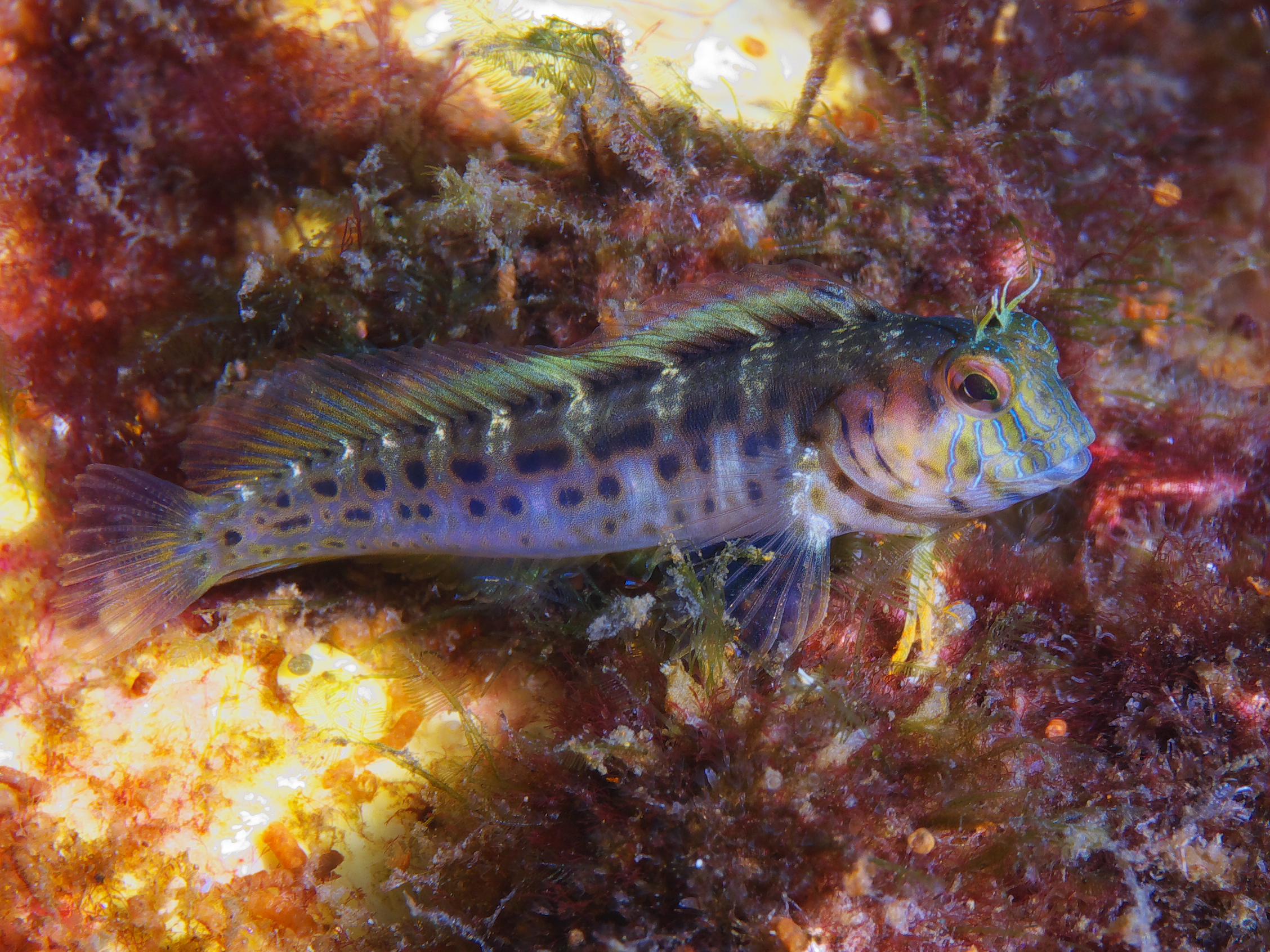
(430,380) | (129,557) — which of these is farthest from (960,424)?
(129,557)

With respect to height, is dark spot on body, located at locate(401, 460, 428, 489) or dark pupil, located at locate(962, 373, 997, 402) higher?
dark pupil, located at locate(962, 373, 997, 402)

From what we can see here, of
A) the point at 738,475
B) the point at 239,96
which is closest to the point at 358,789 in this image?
the point at 738,475

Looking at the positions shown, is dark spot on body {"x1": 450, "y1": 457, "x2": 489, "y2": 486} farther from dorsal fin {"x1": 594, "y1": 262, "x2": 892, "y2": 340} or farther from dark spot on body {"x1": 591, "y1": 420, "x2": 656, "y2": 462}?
dorsal fin {"x1": 594, "y1": 262, "x2": 892, "y2": 340}

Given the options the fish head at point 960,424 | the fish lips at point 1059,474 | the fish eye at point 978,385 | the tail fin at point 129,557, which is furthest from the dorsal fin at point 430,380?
the fish lips at point 1059,474

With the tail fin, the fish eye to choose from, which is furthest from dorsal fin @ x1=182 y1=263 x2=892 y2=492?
the fish eye

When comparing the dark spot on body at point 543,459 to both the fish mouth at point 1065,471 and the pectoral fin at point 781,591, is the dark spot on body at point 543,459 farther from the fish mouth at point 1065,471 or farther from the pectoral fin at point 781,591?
the fish mouth at point 1065,471

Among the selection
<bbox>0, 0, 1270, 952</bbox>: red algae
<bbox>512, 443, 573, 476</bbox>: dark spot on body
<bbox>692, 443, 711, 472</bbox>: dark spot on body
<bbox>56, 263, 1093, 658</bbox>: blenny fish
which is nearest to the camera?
<bbox>0, 0, 1270, 952</bbox>: red algae

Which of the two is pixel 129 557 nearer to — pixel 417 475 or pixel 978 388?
pixel 417 475

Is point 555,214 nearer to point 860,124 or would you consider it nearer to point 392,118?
point 392,118
